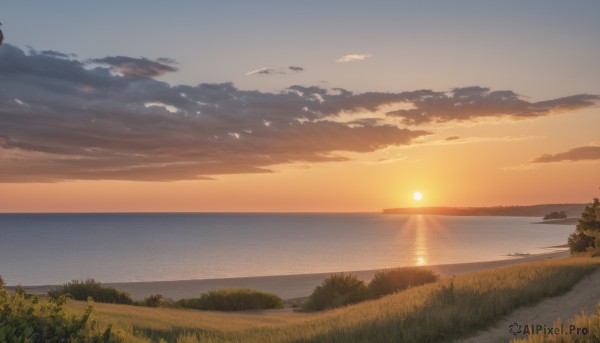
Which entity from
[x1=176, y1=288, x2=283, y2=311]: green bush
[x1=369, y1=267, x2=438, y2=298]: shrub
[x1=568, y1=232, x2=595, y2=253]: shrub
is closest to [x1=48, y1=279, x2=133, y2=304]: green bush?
[x1=176, y1=288, x2=283, y2=311]: green bush

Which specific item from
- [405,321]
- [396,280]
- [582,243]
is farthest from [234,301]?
[582,243]

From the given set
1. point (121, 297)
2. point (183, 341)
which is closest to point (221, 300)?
point (121, 297)

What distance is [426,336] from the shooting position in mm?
12820

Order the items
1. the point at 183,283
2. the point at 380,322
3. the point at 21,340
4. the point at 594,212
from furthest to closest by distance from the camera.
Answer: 1. the point at 183,283
2. the point at 594,212
3. the point at 380,322
4. the point at 21,340

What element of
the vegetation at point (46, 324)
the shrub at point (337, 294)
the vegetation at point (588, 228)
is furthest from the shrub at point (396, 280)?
the vegetation at point (46, 324)

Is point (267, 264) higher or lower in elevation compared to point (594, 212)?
lower

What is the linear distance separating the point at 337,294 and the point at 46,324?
20.1m

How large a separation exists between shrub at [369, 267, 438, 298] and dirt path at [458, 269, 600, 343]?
11.5 metres

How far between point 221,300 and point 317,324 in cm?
1600

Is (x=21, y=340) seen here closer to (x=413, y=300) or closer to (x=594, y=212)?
(x=413, y=300)

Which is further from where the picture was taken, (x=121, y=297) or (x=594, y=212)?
(x=594, y=212)

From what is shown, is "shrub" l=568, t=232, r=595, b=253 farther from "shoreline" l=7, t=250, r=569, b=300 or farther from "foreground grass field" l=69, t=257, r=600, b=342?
"foreground grass field" l=69, t=257, r=600, b=342

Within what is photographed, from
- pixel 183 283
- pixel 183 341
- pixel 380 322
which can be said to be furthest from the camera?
pixel 183 283

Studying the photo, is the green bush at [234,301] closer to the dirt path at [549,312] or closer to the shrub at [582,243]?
the dirt path at [549,312]
